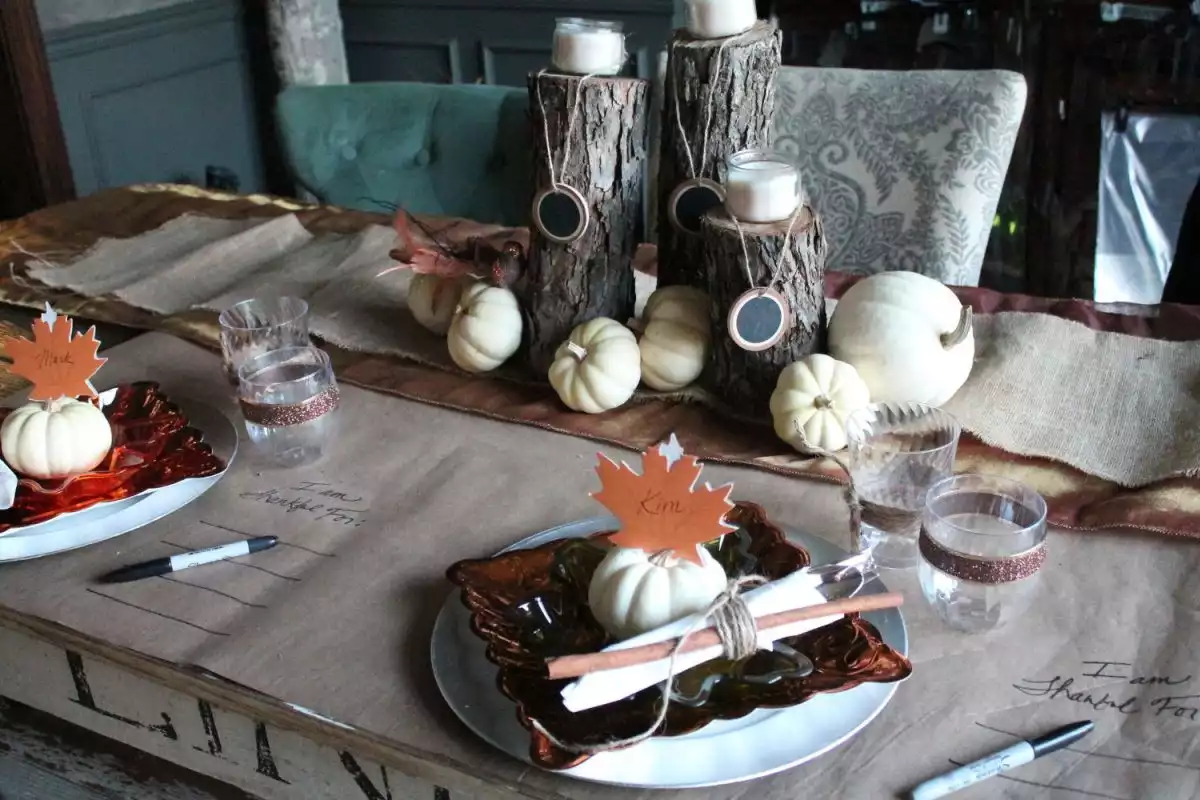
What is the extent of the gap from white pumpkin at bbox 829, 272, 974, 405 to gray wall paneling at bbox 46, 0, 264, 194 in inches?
88.0

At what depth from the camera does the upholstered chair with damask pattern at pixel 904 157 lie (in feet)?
4.53

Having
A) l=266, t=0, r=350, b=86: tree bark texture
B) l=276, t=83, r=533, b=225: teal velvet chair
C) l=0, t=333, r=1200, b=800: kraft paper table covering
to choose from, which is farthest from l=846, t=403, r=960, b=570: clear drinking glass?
l=266, t=0, r=350, b=86: tree bark texture

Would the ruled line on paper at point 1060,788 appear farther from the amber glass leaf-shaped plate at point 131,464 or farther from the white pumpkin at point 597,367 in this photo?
the amber glass leaf-shaped plate at point 131,464

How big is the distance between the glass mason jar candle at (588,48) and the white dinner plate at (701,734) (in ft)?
1.76

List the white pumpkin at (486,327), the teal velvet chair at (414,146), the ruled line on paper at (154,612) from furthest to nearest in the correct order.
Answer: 1. the teal velvet chair at (414,146)
2. the white pumpkin at (486,327)
3. the ruled line on paper at (154,612)

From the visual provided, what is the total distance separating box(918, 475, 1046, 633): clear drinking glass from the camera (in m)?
0.66

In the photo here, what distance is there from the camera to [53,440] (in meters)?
0.85

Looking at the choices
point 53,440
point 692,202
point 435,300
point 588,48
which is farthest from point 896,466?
point 53,440

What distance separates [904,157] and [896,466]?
2.47 feet

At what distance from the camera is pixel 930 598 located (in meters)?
0.70

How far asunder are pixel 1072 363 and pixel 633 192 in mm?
452

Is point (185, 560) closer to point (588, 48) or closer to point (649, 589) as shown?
point (649, 589)

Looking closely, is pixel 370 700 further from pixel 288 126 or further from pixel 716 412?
pixel 288 126

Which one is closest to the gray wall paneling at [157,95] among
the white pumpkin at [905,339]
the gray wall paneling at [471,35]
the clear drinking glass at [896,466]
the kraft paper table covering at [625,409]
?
the gray wall paneling at [471,35]
